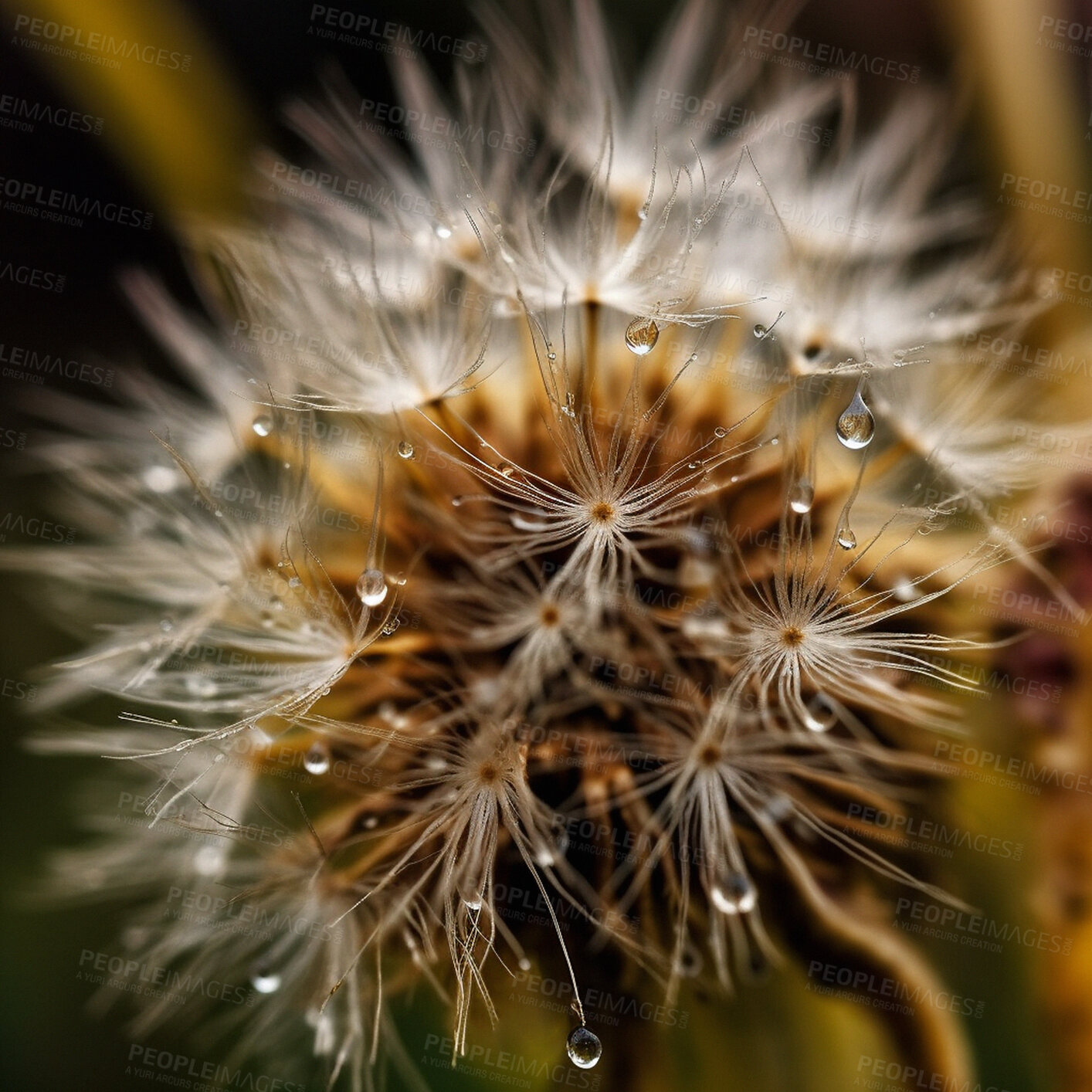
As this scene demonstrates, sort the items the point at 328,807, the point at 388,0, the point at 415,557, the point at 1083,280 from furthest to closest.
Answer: the point at 388,0 → the point at 1083,280 → the point at 328,807 → the point at 415,557

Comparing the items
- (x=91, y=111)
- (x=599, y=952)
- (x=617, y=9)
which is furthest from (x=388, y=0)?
(x=599, y=952)

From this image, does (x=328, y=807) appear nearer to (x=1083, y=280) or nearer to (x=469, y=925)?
(x=469, y=925)

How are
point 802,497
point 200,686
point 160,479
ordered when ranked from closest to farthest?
point 802,497, point 200,686, point 160,479

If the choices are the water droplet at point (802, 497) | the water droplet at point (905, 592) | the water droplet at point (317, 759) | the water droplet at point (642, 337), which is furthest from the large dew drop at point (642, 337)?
the water droplet at point (317, 759)

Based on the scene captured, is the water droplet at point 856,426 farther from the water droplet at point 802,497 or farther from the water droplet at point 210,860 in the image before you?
the water droplet at point 210,860

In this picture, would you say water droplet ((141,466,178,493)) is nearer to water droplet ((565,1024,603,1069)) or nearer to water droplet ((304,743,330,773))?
water droplet ((304,743,330,773))

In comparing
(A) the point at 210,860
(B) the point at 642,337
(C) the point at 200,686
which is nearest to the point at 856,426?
(B) the point at 642,337

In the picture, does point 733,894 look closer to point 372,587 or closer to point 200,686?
point 372,587

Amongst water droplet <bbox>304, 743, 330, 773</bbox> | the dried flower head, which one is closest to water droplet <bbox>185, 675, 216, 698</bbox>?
the dried flower head
